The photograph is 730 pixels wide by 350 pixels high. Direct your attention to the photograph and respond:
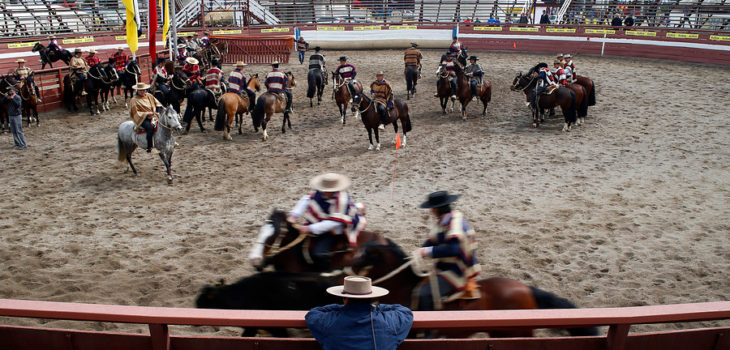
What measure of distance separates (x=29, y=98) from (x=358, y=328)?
16479 millimetres

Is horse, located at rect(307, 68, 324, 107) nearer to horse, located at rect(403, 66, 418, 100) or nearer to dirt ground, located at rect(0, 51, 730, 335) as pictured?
dirt ground, located at rect(0, 51, 730, 335)

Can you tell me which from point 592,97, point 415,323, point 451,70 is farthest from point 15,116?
point 592,97

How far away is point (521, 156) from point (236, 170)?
278 inches

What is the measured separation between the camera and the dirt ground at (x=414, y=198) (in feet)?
24.8

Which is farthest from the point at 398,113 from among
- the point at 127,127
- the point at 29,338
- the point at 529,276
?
the point at 29,338

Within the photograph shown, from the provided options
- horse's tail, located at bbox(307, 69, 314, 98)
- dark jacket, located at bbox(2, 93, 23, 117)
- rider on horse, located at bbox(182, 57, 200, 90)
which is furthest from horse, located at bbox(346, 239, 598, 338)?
horse's tail, located at bbox(307, 69, 314, 98)

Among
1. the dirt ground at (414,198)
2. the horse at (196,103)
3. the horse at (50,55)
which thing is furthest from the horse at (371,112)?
the horse at (50,55)

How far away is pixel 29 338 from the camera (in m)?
3.29

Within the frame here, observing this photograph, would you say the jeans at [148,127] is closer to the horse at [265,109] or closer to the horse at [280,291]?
the horse at [265,109]

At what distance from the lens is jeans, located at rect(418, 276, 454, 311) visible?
16.7ft

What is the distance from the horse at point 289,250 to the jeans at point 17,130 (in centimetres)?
1133

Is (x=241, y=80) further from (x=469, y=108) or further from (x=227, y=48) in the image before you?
(x=227, y=48)

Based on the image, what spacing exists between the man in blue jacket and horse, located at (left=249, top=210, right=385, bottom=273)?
2.64m

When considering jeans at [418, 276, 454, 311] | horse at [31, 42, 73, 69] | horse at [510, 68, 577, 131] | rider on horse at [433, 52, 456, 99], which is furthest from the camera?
horse at [31, 42, 73, 69]
